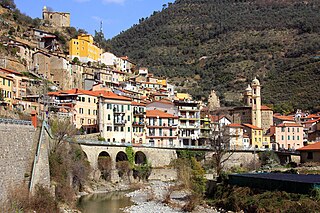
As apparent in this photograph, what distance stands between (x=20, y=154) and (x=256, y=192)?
1872 centimetres

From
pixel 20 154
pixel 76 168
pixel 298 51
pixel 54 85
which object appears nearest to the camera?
pixel 20 154

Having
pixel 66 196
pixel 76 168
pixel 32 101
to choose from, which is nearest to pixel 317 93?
pixel 32 101

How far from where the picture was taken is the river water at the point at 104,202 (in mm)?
42359

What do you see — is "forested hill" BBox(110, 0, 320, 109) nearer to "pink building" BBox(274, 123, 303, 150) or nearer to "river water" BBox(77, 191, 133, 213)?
"pink building" BBox(274, 123, 303, 150)

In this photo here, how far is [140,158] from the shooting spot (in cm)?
6700

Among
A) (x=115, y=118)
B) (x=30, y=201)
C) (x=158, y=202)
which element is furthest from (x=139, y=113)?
(x=30, y=201)

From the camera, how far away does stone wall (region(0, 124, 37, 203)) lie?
84.1 ft

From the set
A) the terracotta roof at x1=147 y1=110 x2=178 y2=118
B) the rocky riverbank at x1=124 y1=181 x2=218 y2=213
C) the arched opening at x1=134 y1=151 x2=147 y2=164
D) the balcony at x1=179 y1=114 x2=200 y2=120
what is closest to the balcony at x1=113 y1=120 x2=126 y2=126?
the terracotta roof at x1=147 y1=110 x2=178 y2=118

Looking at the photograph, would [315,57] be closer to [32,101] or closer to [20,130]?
[32,101]

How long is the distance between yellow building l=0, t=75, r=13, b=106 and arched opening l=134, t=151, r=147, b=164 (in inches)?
707

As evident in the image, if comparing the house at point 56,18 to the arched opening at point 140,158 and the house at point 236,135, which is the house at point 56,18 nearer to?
the house at point 236,135

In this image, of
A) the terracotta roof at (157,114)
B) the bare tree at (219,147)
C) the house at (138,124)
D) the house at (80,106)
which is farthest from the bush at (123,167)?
the terracotta roof at (157,114)

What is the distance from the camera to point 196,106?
81.6 metres

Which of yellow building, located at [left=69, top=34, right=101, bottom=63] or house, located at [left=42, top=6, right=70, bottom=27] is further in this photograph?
house, located at [left=42, top=6, right=70, bottom=27]
